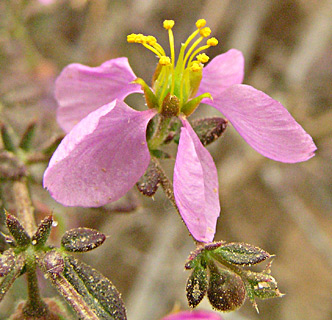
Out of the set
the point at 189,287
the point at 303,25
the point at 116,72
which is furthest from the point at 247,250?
the point at 303,25

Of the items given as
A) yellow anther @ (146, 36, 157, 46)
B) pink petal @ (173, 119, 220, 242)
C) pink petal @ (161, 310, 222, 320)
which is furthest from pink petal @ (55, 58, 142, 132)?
pink petal @ (161, 310, 222, 320)

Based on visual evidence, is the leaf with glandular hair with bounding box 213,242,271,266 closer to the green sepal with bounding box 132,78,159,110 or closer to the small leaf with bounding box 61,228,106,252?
the small leaf with bounding box 61,228,106,252

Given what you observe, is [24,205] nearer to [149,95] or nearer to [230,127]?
[149,95]

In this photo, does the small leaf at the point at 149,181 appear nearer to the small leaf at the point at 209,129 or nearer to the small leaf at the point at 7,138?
the small leaf at the point at 209,129

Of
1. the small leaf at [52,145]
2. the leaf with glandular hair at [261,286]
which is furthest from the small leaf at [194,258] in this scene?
the small leaf at [52,145]

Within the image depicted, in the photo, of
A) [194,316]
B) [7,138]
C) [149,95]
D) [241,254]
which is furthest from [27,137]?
Answer: [241,254]
